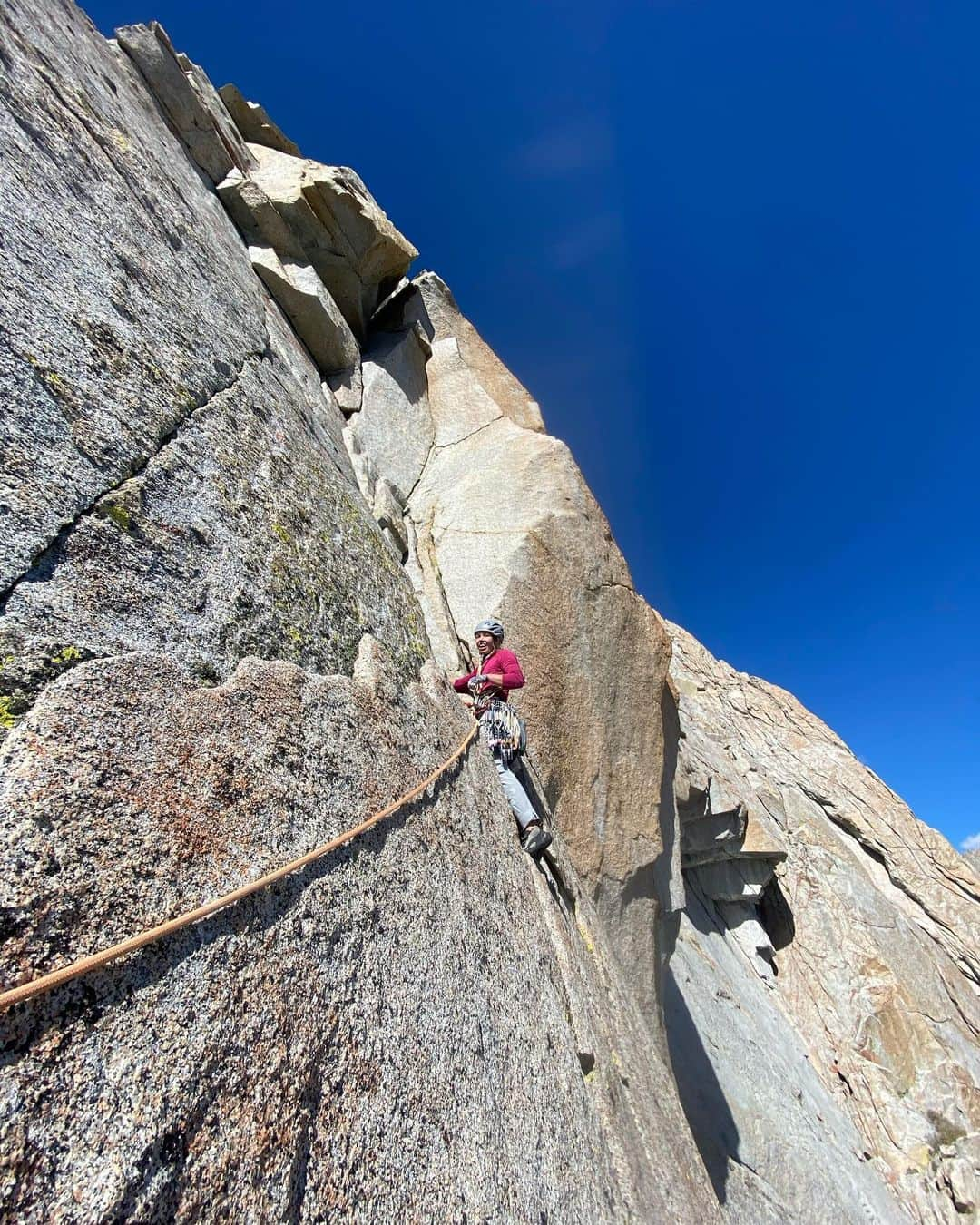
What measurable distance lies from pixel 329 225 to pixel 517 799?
12.0 metres

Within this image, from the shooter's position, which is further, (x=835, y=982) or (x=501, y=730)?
(x=835, y=982)

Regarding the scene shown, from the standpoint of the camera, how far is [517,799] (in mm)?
5941

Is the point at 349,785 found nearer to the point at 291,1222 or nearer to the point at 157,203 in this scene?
the point at 291,1222

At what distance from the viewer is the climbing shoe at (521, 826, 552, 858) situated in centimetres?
578

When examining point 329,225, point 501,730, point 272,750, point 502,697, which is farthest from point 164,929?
point 329,225

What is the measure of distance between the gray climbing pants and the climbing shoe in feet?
0.27

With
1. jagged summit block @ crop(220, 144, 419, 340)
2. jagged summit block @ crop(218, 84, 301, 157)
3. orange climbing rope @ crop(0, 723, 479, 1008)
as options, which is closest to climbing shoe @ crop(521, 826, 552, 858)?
orange climbing rope @ crop(0, 723, 479, 1008)

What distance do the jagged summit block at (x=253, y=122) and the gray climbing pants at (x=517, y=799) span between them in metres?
15.6

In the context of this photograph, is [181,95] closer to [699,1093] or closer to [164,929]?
[164,929]

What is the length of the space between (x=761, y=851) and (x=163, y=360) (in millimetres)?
22389

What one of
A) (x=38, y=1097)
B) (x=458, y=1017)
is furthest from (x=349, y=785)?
(x=38, y=1097)

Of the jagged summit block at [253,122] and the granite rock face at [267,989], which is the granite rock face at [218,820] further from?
the jagged summit block at [253,122]

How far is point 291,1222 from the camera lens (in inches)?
83.3

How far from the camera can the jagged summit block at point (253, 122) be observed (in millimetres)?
13266
